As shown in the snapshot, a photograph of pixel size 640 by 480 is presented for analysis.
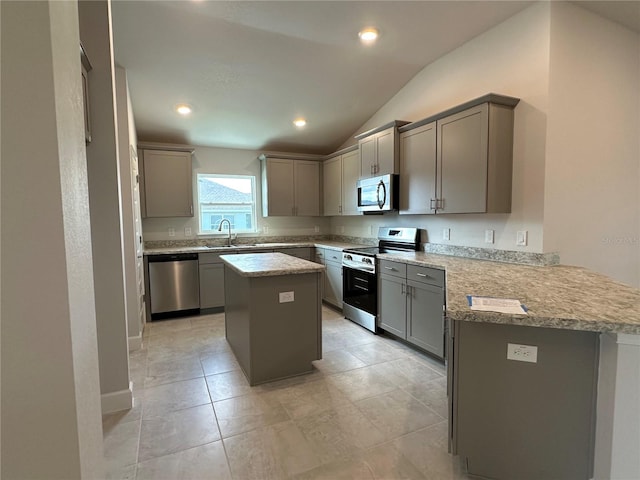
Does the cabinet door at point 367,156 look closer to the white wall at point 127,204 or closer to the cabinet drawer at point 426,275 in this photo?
the cabinet drawer at point 426,275

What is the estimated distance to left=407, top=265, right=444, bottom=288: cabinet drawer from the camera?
9.20 feet

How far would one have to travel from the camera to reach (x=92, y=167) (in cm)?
215

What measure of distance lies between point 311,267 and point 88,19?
2250 millimetres

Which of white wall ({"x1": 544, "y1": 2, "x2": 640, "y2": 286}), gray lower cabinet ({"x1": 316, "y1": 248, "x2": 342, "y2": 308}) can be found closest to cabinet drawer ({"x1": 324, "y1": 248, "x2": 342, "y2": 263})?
gray lower cabinet ({"x1": 316, "y1": 248, "x2": 342, "y2": 308})

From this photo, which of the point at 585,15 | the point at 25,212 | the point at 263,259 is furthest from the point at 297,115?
the point at 25,212

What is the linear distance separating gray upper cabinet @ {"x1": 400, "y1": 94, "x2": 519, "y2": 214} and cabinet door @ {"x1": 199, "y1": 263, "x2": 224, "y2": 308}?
2.75m

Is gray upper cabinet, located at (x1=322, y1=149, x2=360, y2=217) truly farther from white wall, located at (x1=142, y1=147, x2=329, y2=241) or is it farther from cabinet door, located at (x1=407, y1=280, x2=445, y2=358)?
cabinet door, located at (x1=407, y1=280, x2=445, y2=358)

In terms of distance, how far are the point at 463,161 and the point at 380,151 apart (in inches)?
45.4

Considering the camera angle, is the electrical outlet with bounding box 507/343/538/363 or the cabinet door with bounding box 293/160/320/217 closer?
the electrical outlet with bounding box 507/343/538/363

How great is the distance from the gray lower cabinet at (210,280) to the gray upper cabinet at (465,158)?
2732mm

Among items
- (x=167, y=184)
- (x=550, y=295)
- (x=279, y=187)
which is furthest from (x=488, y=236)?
(x=167, y=184)

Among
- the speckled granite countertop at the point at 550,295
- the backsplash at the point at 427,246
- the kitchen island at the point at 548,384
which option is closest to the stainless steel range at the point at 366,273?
the backsplash at the point at 427,246

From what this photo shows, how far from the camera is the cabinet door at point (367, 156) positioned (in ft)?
13.0

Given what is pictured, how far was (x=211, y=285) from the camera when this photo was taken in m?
4.50
